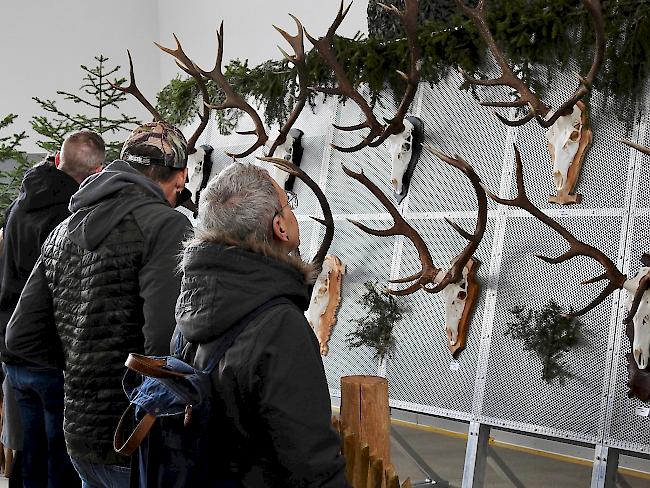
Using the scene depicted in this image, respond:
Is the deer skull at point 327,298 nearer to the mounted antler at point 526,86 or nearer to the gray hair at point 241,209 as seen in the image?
the mounted antler at point 526,86

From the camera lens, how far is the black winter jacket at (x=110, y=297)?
273 cm

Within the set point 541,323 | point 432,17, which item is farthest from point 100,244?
point 432,17

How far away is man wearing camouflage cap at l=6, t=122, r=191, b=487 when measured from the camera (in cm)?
273

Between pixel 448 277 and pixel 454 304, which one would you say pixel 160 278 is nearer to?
pixel 448 277

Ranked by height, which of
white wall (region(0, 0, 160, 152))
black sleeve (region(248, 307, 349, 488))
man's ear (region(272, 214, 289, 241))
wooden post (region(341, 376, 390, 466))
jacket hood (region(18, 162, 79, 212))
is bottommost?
wooden post (region(341, 376, 390, 466))

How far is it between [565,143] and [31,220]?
2883mm

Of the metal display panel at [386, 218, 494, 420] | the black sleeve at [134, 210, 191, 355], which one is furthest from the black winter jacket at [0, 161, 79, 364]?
the metal display panel at [386, 218, 494, 420]

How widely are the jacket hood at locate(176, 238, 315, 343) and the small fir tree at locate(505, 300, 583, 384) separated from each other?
325cm

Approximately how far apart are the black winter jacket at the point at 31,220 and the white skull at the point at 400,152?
8.93 ft

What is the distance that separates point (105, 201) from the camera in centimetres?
288

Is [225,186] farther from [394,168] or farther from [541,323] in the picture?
[394,168]

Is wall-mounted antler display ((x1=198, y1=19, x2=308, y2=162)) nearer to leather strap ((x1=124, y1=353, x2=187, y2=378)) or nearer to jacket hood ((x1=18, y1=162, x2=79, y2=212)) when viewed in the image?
jacket hood ((x1=18, y1=162, x2=79, y2=212))

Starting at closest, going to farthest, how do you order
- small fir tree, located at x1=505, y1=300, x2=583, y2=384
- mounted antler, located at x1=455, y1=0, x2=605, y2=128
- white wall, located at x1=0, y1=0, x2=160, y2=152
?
mounted antler, located at x1=455, y1=0, x2=605, y2=128
small fir tree, located at x1=505, y1=300, x2=583, y2=384
white wall, located at x1=0, y1=0, x2=160, y2=152

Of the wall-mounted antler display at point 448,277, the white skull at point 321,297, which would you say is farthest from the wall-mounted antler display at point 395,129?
the white skull at point 321,297
